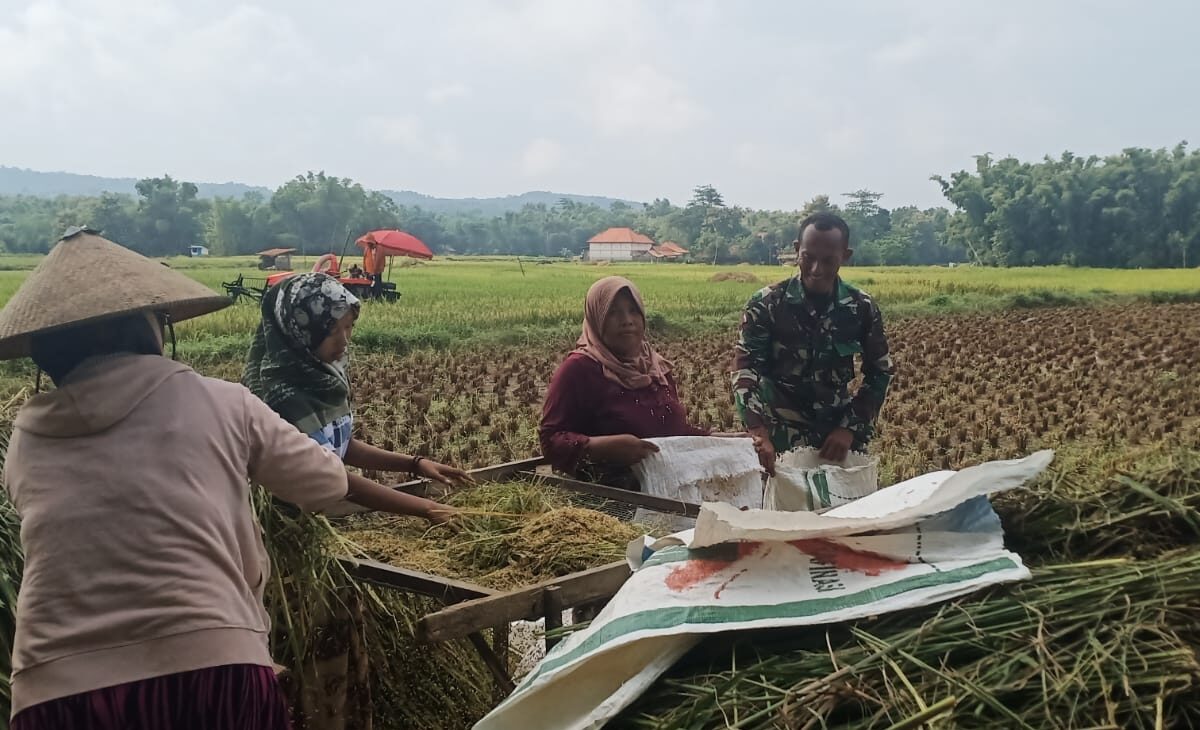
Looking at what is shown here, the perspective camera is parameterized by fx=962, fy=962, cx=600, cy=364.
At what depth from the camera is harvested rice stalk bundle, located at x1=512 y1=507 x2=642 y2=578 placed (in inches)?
106

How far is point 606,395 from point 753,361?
0.64 metres

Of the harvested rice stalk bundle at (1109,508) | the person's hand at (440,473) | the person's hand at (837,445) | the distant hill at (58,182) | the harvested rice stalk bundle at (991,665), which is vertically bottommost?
the person's hand at (837,445)

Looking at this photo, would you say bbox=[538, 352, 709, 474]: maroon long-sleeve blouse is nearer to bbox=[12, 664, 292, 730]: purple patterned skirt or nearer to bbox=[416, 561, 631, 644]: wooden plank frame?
bbox=[416, 561, 631, 644]: wooden plank frame

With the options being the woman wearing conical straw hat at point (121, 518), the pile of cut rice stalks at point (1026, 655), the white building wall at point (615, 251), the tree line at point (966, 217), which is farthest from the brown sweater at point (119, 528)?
the white building wall at point (615, 251)

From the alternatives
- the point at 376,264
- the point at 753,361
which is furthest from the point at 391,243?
the point at 753,361

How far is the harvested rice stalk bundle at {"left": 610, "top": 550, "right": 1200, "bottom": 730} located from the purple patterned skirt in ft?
2.55

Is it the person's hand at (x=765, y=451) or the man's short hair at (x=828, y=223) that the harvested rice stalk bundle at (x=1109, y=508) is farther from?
the man's short hair at (x=828, y=223)

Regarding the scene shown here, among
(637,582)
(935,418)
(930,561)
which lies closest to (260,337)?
(637,582)

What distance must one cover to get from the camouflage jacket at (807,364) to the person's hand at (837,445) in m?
0.05

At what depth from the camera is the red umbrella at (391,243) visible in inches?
765

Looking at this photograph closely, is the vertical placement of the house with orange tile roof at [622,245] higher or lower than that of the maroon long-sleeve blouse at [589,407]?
higher

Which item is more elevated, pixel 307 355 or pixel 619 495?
pixel 307 355

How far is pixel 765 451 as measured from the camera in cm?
386

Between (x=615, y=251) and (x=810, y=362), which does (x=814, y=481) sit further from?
(x=615, y=251)
